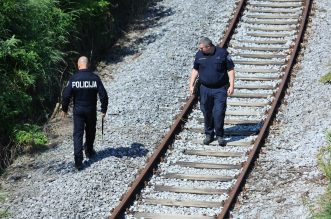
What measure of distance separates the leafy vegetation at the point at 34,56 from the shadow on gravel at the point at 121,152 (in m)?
1.13

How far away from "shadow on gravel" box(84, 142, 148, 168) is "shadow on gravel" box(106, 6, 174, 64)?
4368 millimetres

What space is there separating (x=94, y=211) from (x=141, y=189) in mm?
952

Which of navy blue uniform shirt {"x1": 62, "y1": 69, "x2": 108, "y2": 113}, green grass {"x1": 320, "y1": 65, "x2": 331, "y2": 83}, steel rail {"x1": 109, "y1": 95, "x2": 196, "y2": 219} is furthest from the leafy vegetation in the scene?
green grass {"x1": 320, "y1": 65, "x2": 331, "y2": 83}

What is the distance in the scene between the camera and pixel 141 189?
10.1m

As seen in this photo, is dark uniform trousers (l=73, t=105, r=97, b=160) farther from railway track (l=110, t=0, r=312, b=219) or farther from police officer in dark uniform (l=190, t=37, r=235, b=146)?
police officer in dark uniform (l=190, t=37, r=235, b=146)

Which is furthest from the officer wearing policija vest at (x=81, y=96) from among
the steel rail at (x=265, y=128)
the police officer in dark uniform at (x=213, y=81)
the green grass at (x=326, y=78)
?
the green grass at (x=326, y=78)

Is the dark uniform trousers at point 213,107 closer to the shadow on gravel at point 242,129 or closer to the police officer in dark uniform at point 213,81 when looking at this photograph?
the police officer in dark uniform at point 213,81

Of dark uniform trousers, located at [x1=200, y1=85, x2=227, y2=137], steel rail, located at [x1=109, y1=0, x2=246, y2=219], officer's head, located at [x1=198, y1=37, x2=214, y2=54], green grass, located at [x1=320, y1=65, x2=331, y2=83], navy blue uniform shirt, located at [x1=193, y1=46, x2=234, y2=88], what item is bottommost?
steel rail, located at [x1=109, y1=0, x2=246, y2=219]

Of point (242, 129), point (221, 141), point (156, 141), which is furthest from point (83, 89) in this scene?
point (242, 129)

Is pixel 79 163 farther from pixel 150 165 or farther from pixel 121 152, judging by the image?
pixel 150 165

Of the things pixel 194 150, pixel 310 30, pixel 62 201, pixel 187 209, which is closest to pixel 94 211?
pixel 62 201

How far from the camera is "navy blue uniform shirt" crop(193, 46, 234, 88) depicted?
1087 centimetres

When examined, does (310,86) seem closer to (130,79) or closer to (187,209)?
(130,79)

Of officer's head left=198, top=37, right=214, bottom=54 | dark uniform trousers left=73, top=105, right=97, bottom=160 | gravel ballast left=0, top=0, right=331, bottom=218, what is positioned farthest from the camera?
officer's head left=198, top=37, right=214, bottom=54
